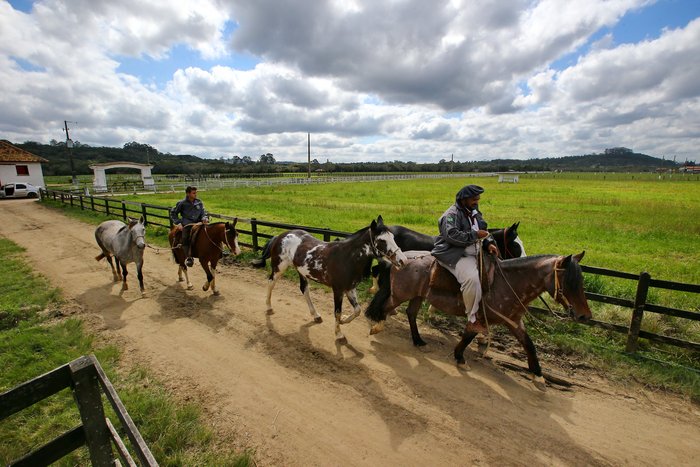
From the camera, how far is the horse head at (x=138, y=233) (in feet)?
25.0

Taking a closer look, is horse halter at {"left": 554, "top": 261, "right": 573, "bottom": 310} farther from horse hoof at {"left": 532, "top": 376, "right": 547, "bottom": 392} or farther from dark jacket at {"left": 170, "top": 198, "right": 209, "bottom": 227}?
dark jacket at {"left": 170, "top": 198, "right": 209, "bottom": 227}

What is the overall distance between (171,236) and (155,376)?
16.4 ft

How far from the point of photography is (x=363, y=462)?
337 centimetres

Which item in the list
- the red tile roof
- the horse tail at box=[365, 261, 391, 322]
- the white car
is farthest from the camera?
the red tile roof

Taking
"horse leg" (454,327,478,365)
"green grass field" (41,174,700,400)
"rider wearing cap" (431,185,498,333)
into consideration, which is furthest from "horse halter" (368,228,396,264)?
"green grass field" (41,174,700,400)

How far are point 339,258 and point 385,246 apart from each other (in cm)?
100

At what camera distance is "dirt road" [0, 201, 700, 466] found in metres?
3.51

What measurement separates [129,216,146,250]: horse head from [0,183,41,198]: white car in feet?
108

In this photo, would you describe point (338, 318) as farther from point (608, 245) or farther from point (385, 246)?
point (608, 245)

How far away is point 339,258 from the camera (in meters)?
5.78

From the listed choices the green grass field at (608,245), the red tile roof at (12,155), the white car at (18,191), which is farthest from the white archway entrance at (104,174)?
the green grass field at (608,245)

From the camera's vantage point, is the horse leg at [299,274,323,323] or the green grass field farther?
the horse leg at [299,274,323,323]

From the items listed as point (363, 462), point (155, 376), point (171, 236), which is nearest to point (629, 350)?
point (363, 462)

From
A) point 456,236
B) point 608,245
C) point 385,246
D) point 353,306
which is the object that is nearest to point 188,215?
point 353,306
